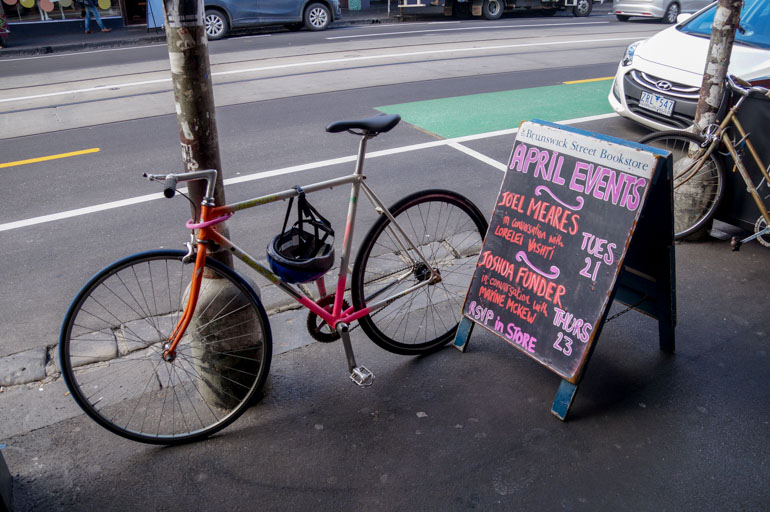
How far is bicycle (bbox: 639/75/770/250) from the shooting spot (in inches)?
181

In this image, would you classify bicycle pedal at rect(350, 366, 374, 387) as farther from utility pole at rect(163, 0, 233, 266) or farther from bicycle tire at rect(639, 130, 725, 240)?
bicycle tire at rect(639, 130, 725, 240)

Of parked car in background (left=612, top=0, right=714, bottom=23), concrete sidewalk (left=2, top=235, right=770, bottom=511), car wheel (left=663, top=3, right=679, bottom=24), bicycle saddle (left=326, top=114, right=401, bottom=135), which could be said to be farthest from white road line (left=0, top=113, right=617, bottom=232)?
car wheel (left=663, top=3, right=679, bottom=24)

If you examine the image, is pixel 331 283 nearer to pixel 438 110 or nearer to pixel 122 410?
pixel 122 410

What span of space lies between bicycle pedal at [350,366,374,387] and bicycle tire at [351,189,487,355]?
273 millimetres

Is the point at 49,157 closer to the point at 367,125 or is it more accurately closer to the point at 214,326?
the point at 214,326

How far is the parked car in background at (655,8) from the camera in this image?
837 inches

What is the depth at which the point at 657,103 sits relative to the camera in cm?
698

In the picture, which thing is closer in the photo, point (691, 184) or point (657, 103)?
point (691, 184)

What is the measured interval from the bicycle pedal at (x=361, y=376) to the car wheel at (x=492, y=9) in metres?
20.6

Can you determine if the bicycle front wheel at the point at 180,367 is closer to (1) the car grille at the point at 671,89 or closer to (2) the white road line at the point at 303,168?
(2) the white road line at the point at 303,168

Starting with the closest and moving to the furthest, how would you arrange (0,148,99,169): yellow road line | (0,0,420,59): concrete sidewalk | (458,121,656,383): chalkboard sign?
(458,121,656,383): chalkboard sign < (0,148,99,169): yellow road line < (0,0,420,59): concrete sidewalk

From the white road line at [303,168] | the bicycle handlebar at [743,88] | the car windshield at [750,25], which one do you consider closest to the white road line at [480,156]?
the white road line at [303,168]

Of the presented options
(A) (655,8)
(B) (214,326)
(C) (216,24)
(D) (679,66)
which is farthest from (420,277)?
(A) (655,8)

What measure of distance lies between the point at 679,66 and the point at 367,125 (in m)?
5.26
